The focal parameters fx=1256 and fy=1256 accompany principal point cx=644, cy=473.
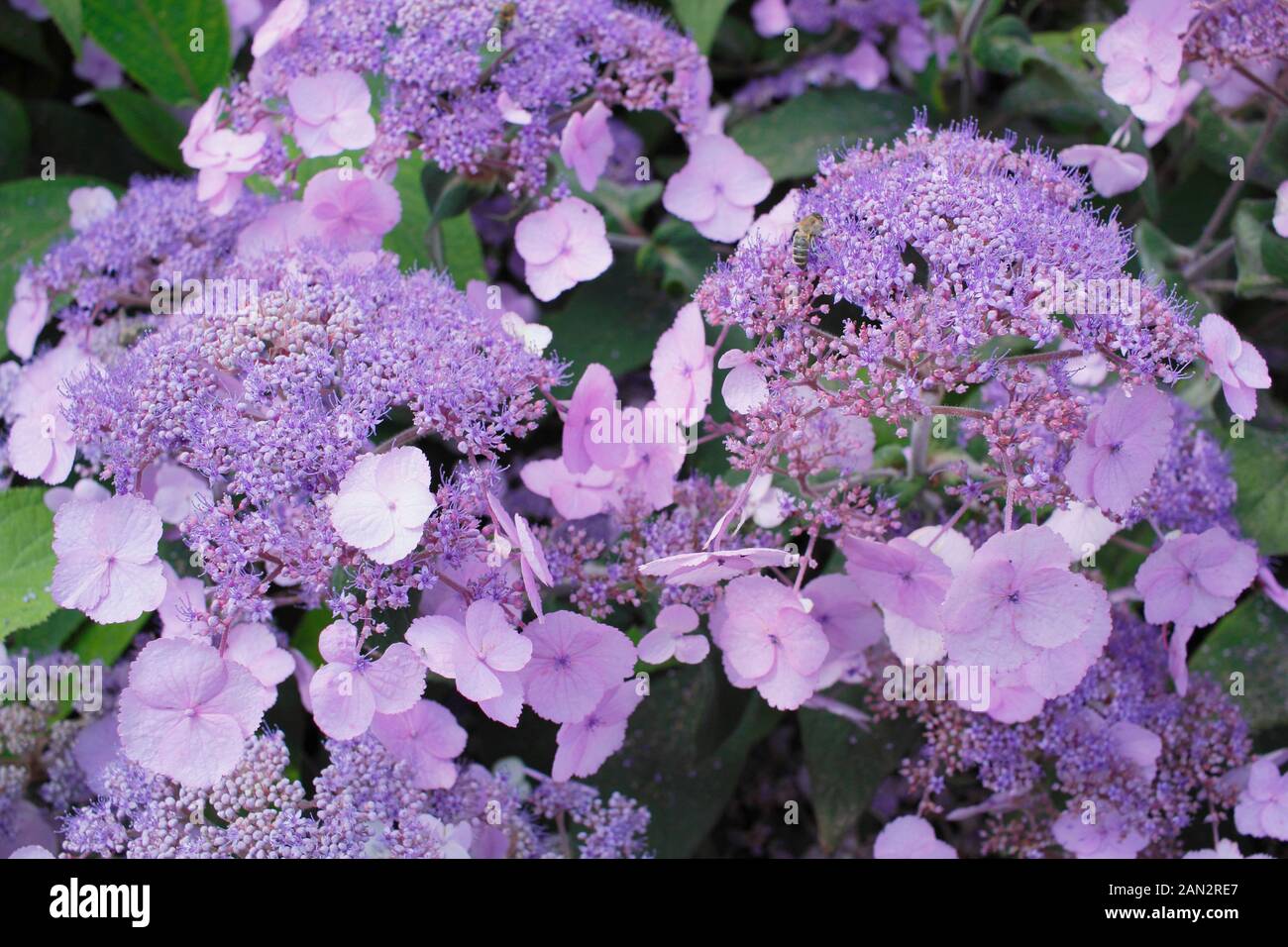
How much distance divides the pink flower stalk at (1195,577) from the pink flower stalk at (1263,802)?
0.18 m

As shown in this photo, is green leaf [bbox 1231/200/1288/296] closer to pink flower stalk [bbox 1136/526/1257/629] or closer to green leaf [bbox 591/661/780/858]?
pink flower stalk [bbox 1136/526/1257/629]

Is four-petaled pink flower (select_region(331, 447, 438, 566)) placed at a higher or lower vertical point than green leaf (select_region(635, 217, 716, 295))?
higher

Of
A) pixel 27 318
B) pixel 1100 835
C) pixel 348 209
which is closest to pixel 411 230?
pixel 348 209

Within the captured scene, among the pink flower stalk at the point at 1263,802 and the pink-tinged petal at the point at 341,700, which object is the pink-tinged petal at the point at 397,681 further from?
the pink flower stalk at the point at 1263,802

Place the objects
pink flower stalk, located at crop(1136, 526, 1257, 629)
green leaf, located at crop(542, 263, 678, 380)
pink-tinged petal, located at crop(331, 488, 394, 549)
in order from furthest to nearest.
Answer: green leaf, located at crop(542, 263, 678, 380)
pink flower stalk, located at crop(1136, 526, 1257, 629)
pink-tinged petal, located at crop(331, 488, 394, 549)

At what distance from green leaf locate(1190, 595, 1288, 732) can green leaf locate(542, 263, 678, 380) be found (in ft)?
2.44

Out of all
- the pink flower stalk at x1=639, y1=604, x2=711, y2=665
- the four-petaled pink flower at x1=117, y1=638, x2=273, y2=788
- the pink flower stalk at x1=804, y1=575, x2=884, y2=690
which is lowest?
the pink flower stalk at x1=804, y1=575, x2=884, y2=690

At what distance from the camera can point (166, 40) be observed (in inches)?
66.1

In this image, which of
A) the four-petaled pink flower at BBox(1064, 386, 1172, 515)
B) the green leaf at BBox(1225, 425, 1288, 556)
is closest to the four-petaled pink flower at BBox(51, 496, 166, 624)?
the four-petaled pink flower at BBox(1064, 386, 1172, 515)

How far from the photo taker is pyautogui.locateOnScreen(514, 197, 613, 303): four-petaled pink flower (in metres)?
1.36

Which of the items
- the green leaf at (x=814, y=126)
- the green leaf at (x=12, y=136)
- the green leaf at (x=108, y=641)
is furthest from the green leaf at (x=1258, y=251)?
the green leaf at (x=12, y=136)

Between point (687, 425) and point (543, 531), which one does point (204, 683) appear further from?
point (687, 425)

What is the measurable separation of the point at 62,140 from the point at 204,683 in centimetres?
114

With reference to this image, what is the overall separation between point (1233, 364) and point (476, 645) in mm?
689
